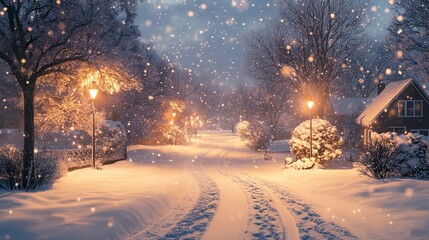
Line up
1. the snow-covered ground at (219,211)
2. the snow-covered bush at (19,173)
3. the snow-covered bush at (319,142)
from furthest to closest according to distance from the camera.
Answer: the snow-covered bush at (319,142) → the snow-covered bush at (19,173) → the snow-covered ground at (219,211)

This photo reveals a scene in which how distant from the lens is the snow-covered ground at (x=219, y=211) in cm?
805

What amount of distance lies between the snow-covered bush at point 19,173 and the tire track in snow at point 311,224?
28.8 ft

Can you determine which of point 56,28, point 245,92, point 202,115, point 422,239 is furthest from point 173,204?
point 202,115

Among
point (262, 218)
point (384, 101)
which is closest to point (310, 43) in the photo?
point (384, 101)

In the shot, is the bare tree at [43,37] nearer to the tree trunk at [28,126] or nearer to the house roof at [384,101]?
the tree trunk at [28,126]

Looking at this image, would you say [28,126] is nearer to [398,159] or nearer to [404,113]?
[398,159]

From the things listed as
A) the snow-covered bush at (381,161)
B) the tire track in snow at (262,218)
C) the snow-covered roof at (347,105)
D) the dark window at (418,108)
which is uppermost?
the snow-covered roof at (347,105)

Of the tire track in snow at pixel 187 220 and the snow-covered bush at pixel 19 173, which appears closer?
the tire track in snow at pixel 187 220

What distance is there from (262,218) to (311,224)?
1347 millimetres

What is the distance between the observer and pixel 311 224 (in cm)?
916

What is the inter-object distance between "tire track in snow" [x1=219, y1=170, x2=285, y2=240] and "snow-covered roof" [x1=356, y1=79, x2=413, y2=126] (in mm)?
23312

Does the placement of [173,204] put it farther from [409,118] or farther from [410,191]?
[409,118]

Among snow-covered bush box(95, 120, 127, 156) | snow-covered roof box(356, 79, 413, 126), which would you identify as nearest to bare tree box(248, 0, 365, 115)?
snow-covered roof box(356, 79, 413, 126)

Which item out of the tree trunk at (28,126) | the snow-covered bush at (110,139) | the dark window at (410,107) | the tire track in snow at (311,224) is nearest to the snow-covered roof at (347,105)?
the dark window at (410,107)
